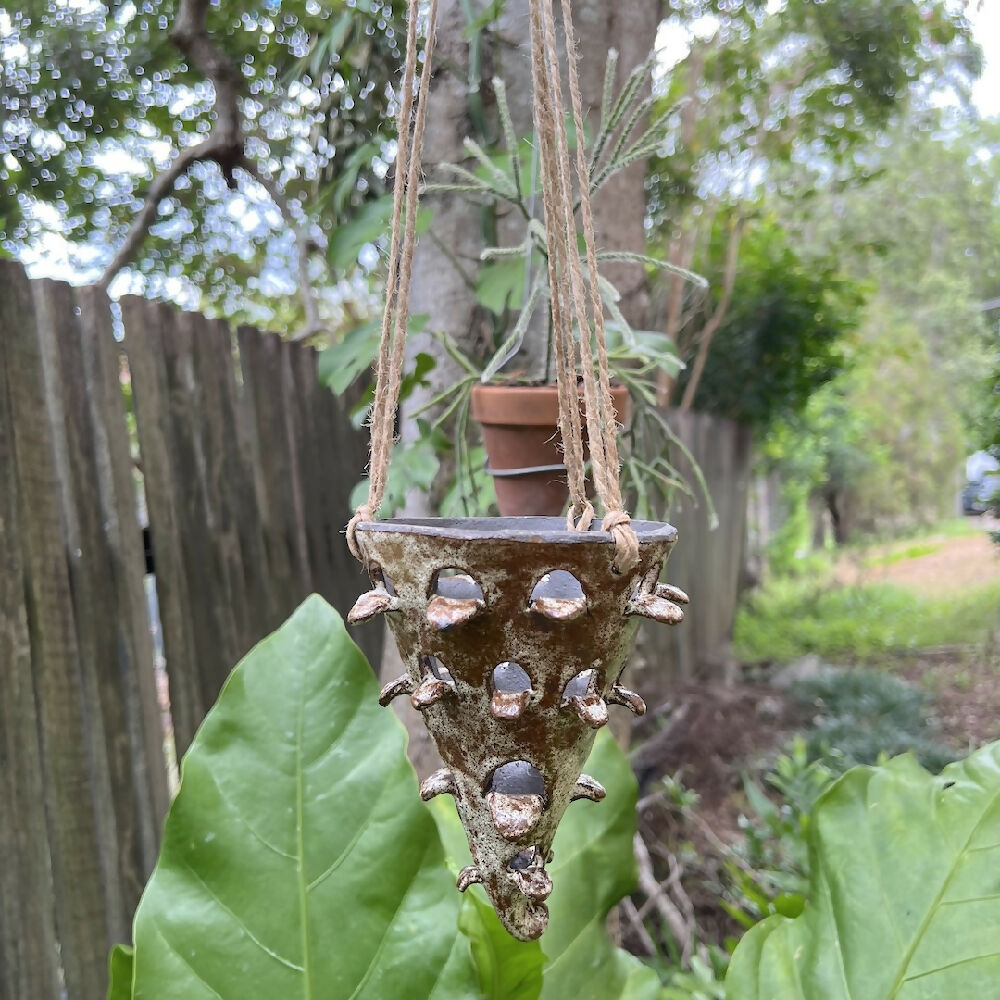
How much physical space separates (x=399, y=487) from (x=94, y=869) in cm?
77

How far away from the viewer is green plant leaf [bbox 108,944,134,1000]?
70cm

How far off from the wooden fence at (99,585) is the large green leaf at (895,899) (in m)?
0.99

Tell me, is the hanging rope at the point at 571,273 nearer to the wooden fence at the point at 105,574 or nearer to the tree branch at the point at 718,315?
the wooden fence at the point at 105,574

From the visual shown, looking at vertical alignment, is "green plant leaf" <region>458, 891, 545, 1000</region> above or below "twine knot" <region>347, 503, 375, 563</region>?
below

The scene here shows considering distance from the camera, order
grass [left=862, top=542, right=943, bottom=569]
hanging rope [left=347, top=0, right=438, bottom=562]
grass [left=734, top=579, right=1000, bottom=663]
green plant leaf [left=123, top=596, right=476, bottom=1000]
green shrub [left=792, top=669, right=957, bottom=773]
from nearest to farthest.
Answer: hanging rope [left=347, top=0, right=438, bottom=562], green plant leaf [left=123, top=596, right=476, bottom=1000], green shrub [left=792, top=669, right=957, bottom=773], grass [left=734, top=579, right=1000, bottom=663], grass [left=862, top=542, right=943, bottom=569]

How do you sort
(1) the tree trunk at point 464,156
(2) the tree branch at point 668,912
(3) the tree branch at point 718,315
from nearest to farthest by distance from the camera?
(1) the tree trunk at point 464,156 < (2) the tree branch at point 668,912 < (3) the tree branch at point 718,315

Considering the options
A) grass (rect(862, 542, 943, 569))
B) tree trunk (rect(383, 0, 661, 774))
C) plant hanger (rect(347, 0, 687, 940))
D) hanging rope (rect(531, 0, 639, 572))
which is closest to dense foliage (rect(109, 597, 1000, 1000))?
plant hanger (rect(347, 0, 687, 940))

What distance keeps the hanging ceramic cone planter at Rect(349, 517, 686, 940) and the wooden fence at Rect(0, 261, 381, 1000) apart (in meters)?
0.90

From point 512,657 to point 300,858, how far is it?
0.38 m

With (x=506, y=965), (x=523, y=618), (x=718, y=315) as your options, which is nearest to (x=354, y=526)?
(x=523, y=618)

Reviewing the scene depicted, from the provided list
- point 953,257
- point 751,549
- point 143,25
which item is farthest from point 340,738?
point 953,257

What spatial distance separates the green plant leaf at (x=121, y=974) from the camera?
2.28ft

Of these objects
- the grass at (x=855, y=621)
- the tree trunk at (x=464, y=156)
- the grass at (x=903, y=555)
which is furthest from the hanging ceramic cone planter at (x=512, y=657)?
the grass at (x=903, y=555)

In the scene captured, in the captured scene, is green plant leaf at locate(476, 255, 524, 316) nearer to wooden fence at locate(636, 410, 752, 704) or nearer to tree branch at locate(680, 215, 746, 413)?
wooden fence at locate(636, 410, 752, 704)
